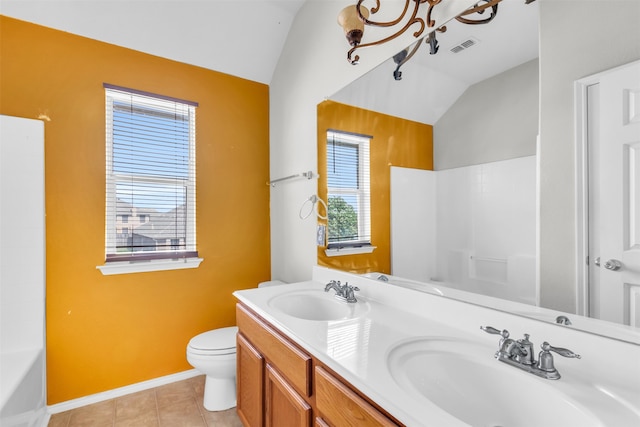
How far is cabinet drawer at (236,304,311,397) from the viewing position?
108cm

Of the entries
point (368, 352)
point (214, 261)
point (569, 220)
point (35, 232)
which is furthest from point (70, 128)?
point (569, 220)

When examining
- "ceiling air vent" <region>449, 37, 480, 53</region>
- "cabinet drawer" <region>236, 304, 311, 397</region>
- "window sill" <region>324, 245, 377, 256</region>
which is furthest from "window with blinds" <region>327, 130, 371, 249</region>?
"cabinet drawer" <region>236, 304, 311, 397</region>

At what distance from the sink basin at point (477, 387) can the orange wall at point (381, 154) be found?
23.3 inches

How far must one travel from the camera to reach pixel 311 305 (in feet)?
5.70

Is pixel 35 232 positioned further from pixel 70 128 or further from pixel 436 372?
pixel 436 372

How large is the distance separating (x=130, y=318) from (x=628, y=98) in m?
2.77

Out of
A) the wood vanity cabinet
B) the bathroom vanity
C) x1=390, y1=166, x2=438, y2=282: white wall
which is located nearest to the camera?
the bathroom vanity

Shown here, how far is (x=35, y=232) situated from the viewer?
1.89 m

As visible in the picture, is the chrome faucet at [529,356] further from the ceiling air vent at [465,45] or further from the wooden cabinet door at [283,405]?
the ceiling air vent at [465,45]

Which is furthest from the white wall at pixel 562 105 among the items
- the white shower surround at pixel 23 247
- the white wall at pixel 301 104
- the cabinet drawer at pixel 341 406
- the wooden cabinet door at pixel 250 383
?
the white shower surround at pixel 23 247

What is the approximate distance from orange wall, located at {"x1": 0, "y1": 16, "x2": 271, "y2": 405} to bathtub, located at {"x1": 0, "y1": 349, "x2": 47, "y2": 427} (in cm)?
11

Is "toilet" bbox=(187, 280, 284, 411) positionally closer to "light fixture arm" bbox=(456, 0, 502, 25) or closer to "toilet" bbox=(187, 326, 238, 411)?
"toilet" bbox=(187, 326, 238, 411)

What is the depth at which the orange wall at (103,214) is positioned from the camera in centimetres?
196

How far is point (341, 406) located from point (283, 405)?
1.51ft
